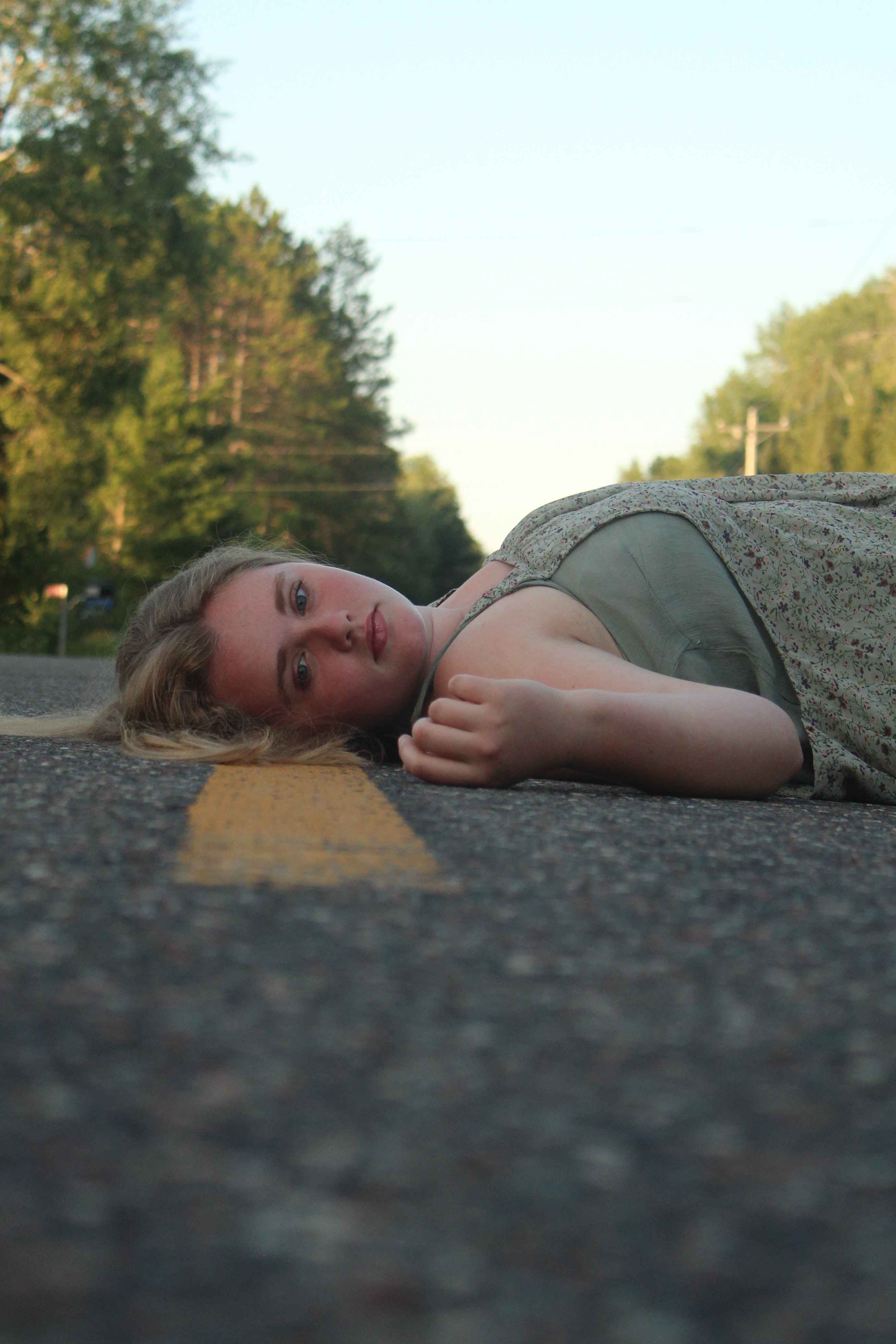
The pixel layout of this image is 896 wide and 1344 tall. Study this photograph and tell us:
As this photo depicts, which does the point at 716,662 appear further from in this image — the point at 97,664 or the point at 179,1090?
the point at 97,664

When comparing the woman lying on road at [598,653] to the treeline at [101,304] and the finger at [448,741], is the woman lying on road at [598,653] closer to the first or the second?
the finger at [448,741]

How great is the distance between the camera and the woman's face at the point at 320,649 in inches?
121

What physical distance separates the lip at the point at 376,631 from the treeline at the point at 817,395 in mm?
41565

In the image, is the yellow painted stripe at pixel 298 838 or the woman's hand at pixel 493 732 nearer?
the yellow painted stripe at pixel 298 838

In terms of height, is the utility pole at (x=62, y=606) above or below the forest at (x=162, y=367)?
below

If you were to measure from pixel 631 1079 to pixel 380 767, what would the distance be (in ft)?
7.52

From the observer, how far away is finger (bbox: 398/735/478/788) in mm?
2541

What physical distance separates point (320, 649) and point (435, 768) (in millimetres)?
647

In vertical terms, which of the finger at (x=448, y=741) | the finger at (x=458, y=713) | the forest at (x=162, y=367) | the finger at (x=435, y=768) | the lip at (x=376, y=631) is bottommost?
the finger at (x=435, y=768)

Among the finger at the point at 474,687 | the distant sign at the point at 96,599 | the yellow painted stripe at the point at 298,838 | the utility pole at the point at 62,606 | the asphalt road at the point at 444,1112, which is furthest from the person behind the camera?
the distant sign at the point at 96,599

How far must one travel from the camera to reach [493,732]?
95.2 inches

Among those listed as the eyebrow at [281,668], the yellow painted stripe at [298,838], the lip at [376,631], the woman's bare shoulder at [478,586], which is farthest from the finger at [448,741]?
the woman's bare shoulder at [478,586]

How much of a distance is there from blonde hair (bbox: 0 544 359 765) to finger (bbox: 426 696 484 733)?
2.18ft

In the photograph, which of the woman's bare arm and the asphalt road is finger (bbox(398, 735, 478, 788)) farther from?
the asphalt road
